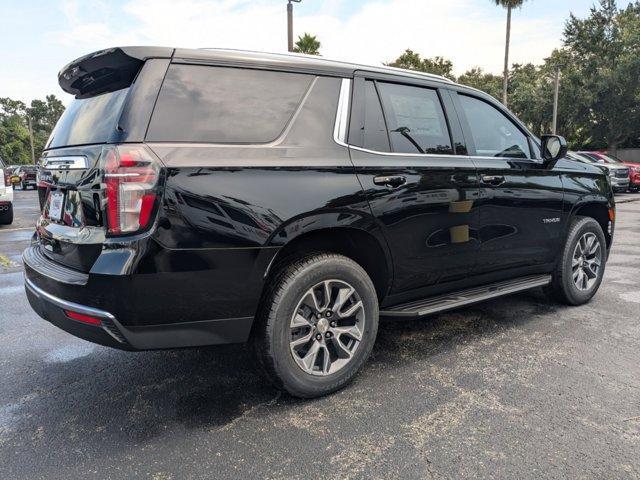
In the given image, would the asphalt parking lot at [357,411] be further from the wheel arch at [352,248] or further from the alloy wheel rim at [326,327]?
the wheel arch at [352,248]

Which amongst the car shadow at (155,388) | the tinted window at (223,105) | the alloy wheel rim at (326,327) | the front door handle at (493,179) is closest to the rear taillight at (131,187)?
the tinted window at (223,105)

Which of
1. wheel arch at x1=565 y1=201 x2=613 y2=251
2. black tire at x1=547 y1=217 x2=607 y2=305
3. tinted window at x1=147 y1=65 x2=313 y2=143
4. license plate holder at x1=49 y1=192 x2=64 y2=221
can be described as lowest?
black tire at x1=547 y1=217 x2=607 y2=305

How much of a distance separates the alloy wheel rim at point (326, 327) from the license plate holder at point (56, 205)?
137 cm

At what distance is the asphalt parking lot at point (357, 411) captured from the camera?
7.17 feet

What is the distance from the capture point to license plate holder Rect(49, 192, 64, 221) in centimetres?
265

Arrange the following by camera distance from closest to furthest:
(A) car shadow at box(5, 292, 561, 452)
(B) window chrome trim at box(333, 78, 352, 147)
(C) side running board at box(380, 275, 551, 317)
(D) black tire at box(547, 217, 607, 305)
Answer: (A) car shadow at box(5, 292, 561, 452), (B) window chrome trim at box(333, 78, 352, 147), (C) side running board at box(380, 275, 551, 317), (D) black tire at box(547, 217, 607, 305)

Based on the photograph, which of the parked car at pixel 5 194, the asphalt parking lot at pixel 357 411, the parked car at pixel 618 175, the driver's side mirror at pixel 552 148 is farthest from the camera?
the parked car at pixel 618 175

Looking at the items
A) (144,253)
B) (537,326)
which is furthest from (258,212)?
(537,326)

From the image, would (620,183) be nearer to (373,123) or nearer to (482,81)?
(373,123)

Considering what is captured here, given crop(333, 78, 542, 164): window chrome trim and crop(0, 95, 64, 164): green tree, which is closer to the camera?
crop(333, 78, 542, 164): window chrome trim

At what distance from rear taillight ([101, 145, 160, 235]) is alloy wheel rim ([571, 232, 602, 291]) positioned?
3666 mm

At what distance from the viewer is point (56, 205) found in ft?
8.91

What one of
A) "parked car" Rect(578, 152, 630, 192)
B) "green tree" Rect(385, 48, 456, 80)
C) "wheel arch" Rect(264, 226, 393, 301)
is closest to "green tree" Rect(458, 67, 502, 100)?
"green tree" Rect(385, 48, 456, 80)

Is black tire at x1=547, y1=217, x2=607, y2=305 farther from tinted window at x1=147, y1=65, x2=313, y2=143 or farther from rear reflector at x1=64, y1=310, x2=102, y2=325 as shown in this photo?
rear reflector at x1=64, y1=310, x2=102, y2=325
